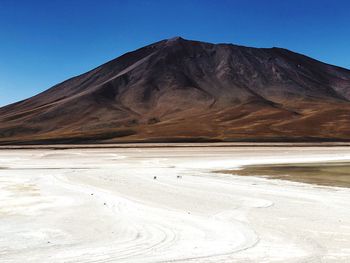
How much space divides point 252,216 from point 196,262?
544cm

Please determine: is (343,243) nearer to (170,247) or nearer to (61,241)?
(170,247)

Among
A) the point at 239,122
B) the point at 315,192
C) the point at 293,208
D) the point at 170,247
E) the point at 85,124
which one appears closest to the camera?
the point at 170,247

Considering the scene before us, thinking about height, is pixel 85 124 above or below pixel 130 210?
above

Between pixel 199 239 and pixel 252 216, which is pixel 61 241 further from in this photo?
pixel 252 216

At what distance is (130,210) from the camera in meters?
15.7

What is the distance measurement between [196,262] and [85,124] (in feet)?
632

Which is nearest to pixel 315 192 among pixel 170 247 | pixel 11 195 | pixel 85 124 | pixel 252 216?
pixel 252 216

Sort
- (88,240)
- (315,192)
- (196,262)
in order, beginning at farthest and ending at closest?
(315,192), (88,240), (196,262)

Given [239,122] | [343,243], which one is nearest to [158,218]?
[343,243]


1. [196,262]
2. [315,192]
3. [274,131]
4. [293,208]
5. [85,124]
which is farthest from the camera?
[85,124]

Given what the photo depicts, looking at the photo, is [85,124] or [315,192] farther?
[85,124]

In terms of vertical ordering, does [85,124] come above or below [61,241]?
above

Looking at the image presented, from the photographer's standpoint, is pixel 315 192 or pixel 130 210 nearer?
pixel 130 210

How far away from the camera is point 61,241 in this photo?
10.9m
